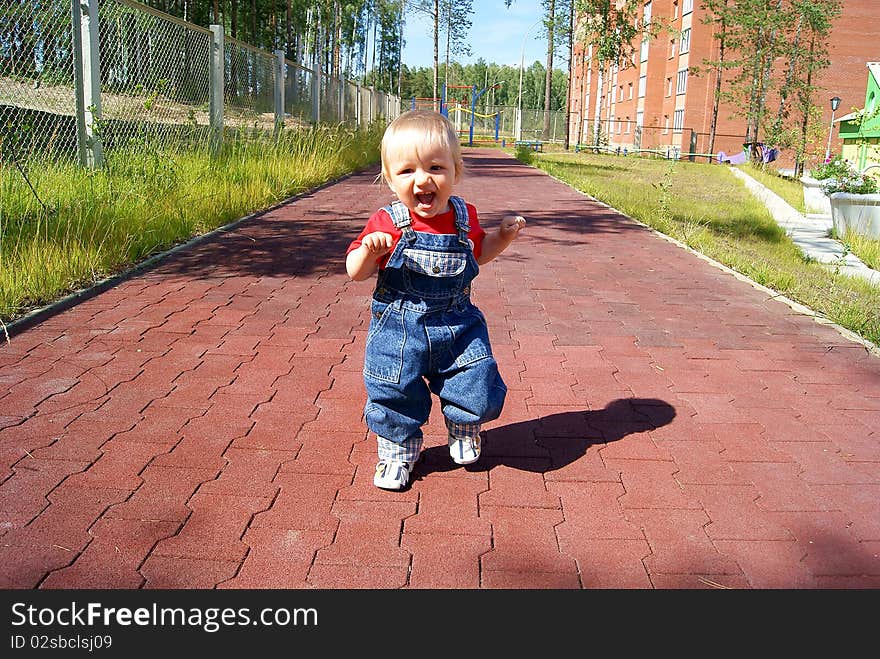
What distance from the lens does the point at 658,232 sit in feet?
33.7

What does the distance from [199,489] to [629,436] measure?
6.38 ft

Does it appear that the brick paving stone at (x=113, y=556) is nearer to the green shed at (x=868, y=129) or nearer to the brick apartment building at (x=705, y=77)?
the green shed at (x=868, y=129)

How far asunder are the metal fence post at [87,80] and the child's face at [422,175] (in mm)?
6107

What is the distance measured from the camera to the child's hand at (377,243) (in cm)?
286

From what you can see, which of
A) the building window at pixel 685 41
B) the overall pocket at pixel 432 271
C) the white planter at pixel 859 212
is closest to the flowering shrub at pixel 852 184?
the white planter at pixel 859 212

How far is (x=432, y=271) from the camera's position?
3076 mm

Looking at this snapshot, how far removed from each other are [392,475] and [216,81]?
10315mm

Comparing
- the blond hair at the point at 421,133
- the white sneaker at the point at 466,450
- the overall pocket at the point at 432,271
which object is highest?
the blond hair at the point at 421,133

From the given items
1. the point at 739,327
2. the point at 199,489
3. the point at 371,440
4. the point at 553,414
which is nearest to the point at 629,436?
the point at 553,414

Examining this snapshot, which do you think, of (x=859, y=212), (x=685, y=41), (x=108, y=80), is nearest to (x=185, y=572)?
(x=108, y=80)

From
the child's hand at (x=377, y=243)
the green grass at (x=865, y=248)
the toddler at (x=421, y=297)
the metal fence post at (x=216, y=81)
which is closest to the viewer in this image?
the child's hand at (x=377, y=243)

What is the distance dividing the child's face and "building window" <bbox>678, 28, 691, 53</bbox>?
48.3 meters

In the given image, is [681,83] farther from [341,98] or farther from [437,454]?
[437,454]

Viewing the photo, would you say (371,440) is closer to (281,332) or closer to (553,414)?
(553,414)
